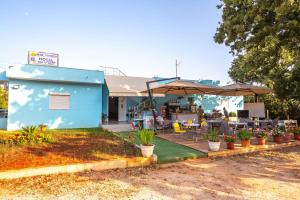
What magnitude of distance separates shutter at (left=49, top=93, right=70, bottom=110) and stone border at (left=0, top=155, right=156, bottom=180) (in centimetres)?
1196

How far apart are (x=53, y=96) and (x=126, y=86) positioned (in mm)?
6629

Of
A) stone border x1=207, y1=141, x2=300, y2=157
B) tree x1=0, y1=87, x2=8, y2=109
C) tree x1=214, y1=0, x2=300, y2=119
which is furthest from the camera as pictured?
tree x1=0, y1=87, x2=8, y2=109

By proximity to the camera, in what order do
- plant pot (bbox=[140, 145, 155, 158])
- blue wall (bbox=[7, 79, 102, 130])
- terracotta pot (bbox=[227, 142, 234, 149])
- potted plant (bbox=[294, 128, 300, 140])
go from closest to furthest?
1. plant pot (bbox=[140, 145, 155, 158])
2. terracotta pot (bbox=[227, 142, 234, 149])
3. potted plant (bbox=[294, 128, 300, 140])
4. blue wall (bbox=[7, 79, 102, 130])

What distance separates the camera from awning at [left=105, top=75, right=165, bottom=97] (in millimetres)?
19030

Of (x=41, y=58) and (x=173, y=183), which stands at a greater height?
(x=41, y=58)

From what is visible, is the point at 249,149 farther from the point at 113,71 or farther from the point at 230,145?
the point at 113,71

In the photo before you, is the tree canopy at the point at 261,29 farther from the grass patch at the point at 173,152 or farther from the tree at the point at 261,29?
the grass patch at the point at 173,152

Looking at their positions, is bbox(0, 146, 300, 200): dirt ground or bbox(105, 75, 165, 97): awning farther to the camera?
bbox(105, 75, 165, 97): awning

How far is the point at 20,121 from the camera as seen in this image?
54.7ft

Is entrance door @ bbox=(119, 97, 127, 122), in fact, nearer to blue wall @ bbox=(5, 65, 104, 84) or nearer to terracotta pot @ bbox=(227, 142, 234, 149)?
blue wall @ bbox=(5, 65, 104, 84)

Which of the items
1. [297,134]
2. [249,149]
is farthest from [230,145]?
[297,134]

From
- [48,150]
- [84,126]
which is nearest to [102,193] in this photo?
[48,150]

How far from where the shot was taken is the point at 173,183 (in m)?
6.55

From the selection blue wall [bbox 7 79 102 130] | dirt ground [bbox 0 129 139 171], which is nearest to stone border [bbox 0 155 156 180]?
dirt ground [bbox 0 129 139 171]
